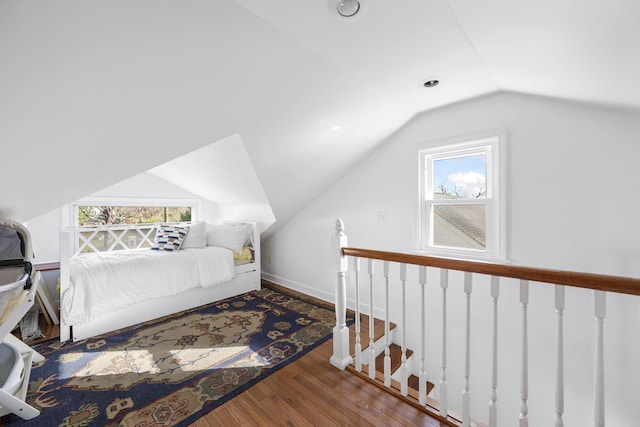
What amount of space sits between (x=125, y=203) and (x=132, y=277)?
1629 mm

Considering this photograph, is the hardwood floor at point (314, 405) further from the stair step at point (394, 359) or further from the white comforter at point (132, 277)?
the white comforter at point (132, 277)

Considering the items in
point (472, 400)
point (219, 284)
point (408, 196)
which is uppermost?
point (408, 196)

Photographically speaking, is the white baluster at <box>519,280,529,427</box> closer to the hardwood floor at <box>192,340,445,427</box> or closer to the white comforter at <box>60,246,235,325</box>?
the hardwood floor at <box>192,340,445,427</box>

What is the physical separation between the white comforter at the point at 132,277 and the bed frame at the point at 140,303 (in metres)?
0.07

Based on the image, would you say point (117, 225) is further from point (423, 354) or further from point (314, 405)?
point (423, 354)

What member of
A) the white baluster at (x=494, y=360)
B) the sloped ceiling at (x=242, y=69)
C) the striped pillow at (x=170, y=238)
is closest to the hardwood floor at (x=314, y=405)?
the white baluster at (x=494, y=360)

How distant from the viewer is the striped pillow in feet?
10.6

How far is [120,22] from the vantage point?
1095 millimetres

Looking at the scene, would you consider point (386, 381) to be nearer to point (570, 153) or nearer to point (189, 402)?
point (189, 402)

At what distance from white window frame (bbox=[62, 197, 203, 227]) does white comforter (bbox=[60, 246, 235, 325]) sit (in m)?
0.88

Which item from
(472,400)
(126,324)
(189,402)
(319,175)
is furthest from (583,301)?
(126,324)

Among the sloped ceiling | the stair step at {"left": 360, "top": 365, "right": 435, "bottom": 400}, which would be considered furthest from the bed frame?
the stair step at {"left": 360, "top": 365, "right": 435, "bottom": 400}

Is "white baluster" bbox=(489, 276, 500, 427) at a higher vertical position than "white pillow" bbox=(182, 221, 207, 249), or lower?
lower

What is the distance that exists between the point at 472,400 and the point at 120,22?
3.55m
